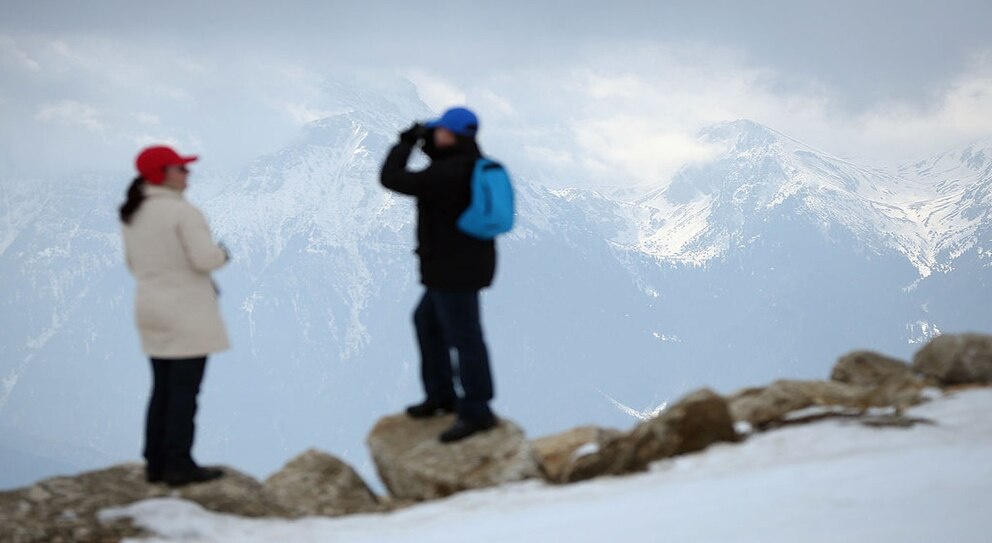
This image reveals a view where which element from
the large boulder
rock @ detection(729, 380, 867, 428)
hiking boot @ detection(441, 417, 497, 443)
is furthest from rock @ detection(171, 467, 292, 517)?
rock @ detection(729, 380, 867, 428)

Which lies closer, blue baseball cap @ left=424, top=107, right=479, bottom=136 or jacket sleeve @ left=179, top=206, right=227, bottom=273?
jacket sleeve @ left=179, top=206, right=227, bottom=273

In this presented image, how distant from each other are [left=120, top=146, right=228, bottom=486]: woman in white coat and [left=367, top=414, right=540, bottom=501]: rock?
2015 mm

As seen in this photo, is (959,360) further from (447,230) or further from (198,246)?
(198,246)

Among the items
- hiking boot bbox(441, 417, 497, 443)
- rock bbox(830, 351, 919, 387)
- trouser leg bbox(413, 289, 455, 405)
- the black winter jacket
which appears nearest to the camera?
the black winter jacket

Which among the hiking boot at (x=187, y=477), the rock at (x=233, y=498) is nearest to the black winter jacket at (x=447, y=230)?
the rock at (x=233, y=498)

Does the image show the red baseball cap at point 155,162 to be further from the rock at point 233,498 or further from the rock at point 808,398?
the rock at point 808,398

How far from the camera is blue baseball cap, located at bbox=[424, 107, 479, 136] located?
883cm

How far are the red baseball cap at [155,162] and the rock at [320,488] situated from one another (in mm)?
3316

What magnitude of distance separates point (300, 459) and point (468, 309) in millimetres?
3018

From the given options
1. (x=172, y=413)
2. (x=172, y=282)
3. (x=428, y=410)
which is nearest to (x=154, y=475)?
(x=172, y=413)

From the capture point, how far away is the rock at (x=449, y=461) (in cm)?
873

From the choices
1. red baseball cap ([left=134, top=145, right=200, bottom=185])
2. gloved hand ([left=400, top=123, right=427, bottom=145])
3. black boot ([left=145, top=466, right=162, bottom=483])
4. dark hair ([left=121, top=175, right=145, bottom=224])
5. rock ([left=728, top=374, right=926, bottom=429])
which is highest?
gloved hand ([left=400, top=123, right=427, bottom=145])

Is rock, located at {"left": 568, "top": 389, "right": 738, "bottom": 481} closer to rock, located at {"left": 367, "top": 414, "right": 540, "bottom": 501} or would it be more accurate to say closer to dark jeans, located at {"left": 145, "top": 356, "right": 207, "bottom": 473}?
Answer: rock, located at {"left": 367, "top": 414, "right": 540, "bottom": 501}

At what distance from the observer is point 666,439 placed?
27.6 feet
